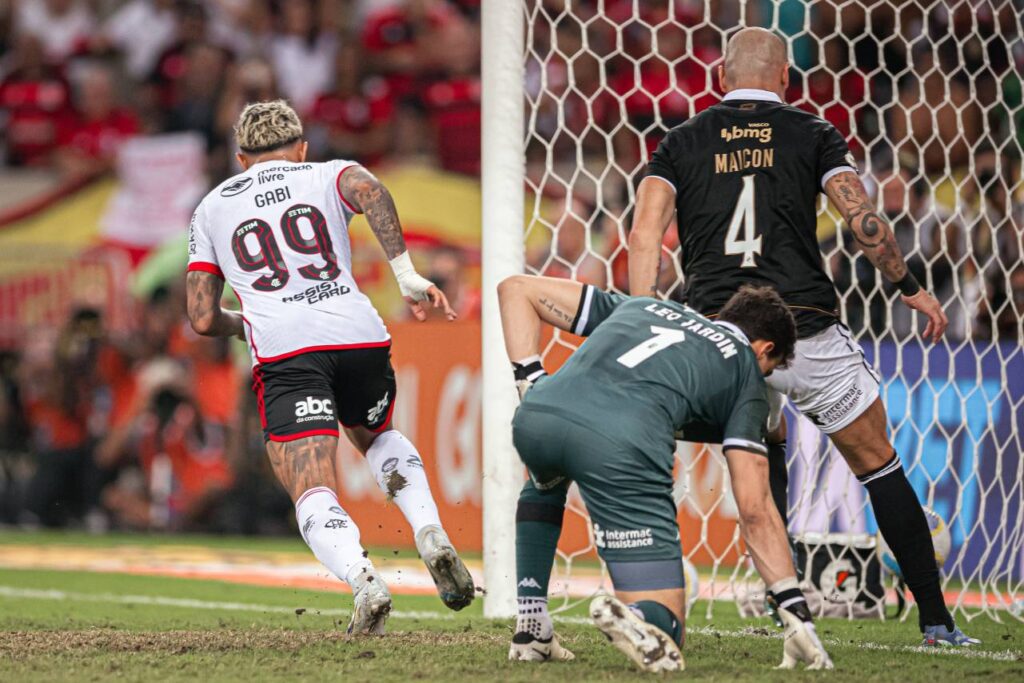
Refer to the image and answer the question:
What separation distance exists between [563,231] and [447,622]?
334 centimetres

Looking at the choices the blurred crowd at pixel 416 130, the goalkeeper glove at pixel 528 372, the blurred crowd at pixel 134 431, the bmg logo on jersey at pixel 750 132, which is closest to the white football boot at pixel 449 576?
the goalkeeper glove at pixel 528 372

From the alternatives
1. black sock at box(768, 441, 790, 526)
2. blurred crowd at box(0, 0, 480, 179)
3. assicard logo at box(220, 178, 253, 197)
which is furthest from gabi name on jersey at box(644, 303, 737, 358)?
blurred crowd at box(0, 0, 480, 179)

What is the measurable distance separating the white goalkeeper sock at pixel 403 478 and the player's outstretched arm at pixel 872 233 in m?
1.73

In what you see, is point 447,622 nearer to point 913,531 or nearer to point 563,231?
point 913,531

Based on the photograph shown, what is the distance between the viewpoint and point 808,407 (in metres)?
5.23

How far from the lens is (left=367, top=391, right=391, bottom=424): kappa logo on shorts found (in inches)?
211

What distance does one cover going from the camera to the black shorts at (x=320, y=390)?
16.7ft

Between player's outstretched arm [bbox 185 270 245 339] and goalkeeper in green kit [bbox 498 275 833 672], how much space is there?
141cm

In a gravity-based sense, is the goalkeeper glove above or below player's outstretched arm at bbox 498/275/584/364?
below

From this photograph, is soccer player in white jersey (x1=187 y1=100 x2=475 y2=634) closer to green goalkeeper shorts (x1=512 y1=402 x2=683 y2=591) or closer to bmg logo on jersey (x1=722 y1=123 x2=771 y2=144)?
green goalkeeper shorts (x1=512 y1=402 x2=683 y2=591)

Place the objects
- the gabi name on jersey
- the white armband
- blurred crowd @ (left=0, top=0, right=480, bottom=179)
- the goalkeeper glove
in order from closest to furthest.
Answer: the gabi name on jersey, the goalkeeper glove, the white armband, blurred crowd @ (left=0, top=0, right=480, bottom=179)

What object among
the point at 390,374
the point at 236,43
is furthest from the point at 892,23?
the point at 236,43

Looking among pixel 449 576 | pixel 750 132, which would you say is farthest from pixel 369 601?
pixel 750 132

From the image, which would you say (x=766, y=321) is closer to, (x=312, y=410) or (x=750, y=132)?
(x=750, y=132)
